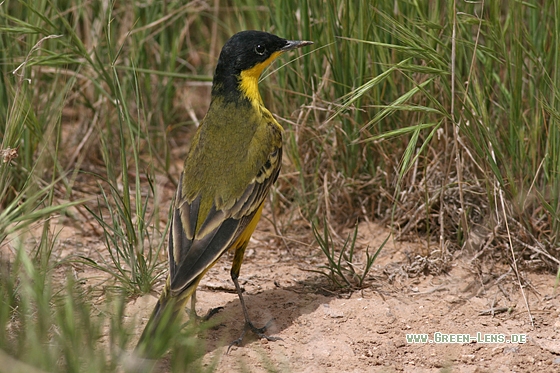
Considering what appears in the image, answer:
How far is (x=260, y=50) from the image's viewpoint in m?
5.16

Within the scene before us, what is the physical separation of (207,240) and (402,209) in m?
1.79

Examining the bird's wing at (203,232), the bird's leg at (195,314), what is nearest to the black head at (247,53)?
the bird's wing at (203,232)

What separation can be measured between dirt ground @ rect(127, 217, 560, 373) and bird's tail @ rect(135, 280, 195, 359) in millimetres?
259

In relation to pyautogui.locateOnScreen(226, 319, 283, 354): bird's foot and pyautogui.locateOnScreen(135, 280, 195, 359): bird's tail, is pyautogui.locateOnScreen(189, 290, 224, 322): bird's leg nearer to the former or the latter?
pyautogui.locateOnScreen(226, 319, 283, 354): bird's foot

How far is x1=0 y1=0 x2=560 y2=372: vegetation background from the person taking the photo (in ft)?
15.0

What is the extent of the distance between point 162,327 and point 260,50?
2.27 m

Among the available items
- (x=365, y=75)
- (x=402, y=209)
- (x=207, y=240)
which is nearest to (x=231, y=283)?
(x=207, y=240)

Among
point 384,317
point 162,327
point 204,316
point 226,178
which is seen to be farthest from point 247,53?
point 162,327

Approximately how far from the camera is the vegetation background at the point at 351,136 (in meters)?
4.57

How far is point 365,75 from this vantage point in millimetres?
5398

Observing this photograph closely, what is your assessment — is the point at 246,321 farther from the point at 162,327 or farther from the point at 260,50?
the point at 260,50

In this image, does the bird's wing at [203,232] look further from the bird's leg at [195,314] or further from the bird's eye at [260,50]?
the bird's eye at [260,50]

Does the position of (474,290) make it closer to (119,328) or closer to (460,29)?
(460,29)

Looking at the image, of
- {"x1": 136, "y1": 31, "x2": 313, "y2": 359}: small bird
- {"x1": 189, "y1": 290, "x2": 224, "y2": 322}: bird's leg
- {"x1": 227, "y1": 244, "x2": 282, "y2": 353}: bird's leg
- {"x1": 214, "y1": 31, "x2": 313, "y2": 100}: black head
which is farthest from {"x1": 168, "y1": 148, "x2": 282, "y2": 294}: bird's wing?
{"x1": 214, "y1": 31, "x2": 313, "y2": 100}: black head
